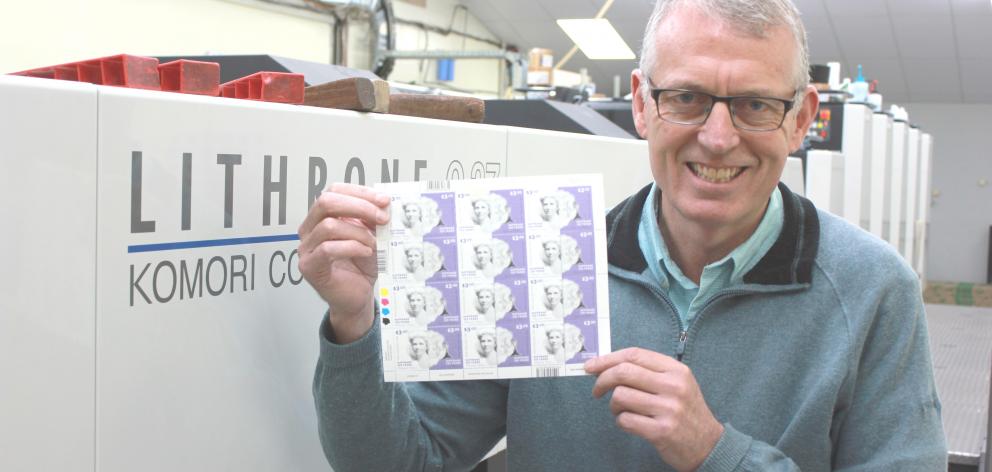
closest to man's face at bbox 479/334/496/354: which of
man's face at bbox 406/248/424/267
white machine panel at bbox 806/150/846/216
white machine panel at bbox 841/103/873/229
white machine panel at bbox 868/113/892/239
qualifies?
man's face at bbox 406/248/424/267

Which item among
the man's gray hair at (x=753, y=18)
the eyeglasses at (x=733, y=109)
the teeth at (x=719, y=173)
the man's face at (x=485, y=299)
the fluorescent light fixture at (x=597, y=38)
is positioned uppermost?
the fluorescent light fixture at (x=597, y=38)

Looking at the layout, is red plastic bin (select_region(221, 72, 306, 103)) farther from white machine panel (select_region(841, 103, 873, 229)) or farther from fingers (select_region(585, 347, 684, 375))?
white machine panel (select_region(841, 103, 873, 229))

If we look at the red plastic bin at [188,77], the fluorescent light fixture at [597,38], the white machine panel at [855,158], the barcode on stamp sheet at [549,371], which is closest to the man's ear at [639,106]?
the barcode on stamp sheet at [549,371]

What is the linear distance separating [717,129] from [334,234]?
44 centimetres

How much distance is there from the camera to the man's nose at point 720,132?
3.65 ft

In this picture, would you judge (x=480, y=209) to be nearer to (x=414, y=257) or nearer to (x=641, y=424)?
(x=414, y=257)

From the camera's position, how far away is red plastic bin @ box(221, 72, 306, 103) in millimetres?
1147

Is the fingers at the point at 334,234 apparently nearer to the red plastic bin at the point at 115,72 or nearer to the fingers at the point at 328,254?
the fingers at the point at 328,254

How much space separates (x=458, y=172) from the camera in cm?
148

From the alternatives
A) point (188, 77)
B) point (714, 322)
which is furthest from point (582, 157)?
point (188, 77)

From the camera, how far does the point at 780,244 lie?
1202mm

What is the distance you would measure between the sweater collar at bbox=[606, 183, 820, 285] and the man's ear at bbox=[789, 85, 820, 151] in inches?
2.9

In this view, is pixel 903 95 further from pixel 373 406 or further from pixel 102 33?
pixel 373 406

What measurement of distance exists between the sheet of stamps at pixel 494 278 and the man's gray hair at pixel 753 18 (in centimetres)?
22
